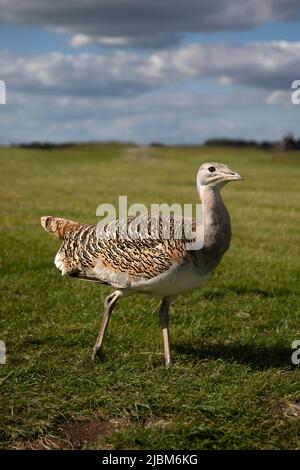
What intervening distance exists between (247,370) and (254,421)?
50.6 inches

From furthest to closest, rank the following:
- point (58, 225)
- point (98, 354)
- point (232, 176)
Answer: point (58, 225), point (98, 354), point (232, 176)

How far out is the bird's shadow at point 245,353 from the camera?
7043 millimetres

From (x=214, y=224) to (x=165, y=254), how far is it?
0.58 m

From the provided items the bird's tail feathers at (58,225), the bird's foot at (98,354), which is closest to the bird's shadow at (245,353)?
the bird's foot at (98,354)

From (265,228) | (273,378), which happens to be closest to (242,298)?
(273,378)

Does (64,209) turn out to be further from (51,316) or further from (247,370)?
(247,370)

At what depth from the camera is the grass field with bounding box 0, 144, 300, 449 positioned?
521cm

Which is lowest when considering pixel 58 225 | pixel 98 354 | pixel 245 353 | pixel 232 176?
pixel 245 353

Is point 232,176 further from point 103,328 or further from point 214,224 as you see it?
point 103,328

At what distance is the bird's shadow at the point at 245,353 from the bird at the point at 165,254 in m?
0.63

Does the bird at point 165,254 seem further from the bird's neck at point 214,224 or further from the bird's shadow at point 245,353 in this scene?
the bird's shadow at point 245,353

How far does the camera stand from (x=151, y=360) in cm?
687

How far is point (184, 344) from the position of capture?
773 centimetres

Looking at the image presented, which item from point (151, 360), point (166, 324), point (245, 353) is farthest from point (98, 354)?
point (245, 353)
